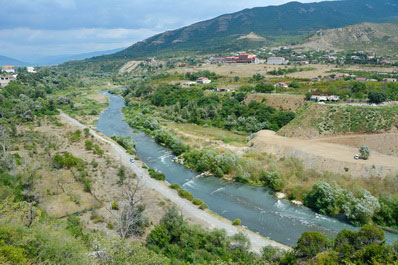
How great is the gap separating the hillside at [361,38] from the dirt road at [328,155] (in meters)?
120

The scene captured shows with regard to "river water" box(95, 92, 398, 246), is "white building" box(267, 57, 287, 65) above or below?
above

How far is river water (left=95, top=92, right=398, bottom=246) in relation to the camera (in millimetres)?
27891

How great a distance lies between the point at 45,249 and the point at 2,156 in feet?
97.0

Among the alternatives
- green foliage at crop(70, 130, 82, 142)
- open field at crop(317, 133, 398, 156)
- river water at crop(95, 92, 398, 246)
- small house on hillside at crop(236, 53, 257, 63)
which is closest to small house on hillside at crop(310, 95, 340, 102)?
open field at crop(317, 133, 398, 156)

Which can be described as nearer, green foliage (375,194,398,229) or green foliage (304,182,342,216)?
green foliage (375,194,398,229)

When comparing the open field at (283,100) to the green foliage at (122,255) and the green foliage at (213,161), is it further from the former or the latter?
the green foliage at (122,255)

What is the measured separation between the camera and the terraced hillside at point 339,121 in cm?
4628

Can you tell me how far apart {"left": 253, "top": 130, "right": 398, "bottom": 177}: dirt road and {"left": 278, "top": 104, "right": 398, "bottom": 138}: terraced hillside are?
3105 millimetres

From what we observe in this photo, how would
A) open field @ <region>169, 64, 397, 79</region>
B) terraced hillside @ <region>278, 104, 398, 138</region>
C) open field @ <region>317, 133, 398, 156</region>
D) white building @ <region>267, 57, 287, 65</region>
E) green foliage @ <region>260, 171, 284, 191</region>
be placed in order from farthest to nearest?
1. white building @ <region>267, 57, 287, 65</region>
2. open field @ <region>169, 64, 397, 79</region>
3. terraced hillside @ <region>278, 104, 398, 138</region>
4. open field @ <region>317, 133, 398, 156</region>
5. green foliage @ <region>260, 171, 284, 191</region>

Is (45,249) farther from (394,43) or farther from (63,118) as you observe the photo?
(394,43)

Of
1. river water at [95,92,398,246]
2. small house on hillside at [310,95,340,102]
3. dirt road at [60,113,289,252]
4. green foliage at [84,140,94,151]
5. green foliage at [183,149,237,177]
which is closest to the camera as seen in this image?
dirt road at [60,113,289,252]

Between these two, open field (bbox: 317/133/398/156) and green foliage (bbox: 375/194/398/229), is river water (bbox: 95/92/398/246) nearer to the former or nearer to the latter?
green foliage (bbox: 375/194/398/229)

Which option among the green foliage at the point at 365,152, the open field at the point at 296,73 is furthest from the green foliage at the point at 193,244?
the open field at the point at 296,73

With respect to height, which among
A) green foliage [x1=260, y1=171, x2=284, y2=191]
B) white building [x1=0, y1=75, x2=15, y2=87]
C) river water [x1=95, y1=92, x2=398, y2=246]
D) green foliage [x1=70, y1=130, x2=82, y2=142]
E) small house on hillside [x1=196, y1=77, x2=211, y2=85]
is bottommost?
river water [x1=95, y1=92, x2=398, y2=246]
